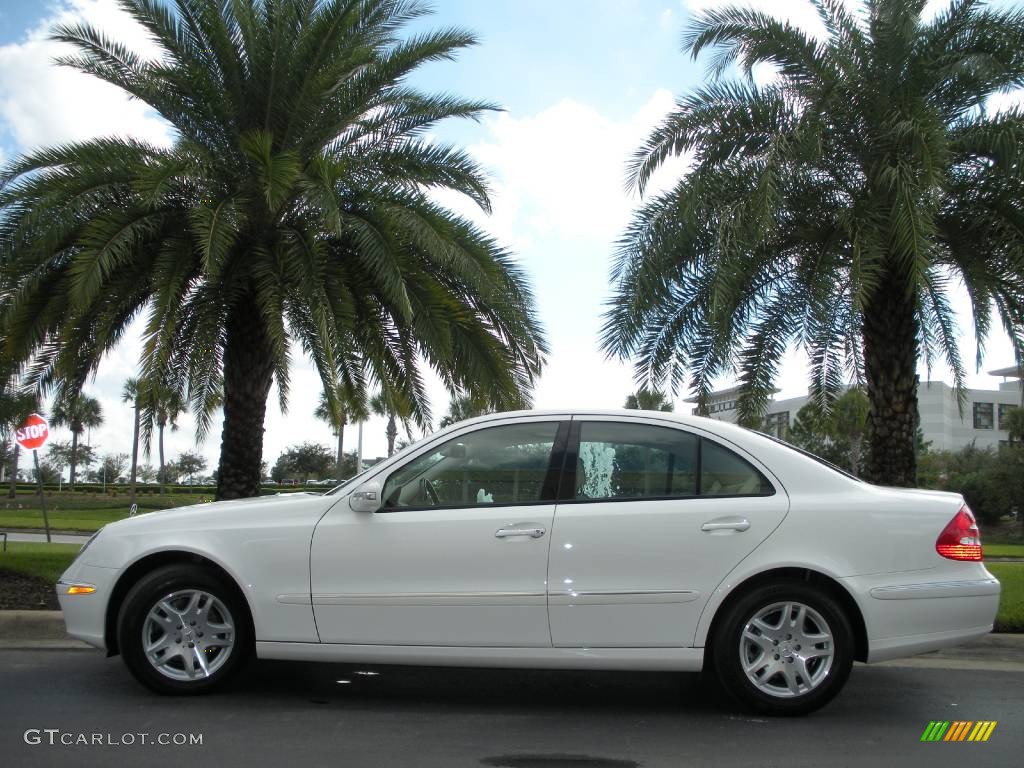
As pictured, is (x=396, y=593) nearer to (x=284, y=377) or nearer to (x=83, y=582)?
(x=83, y=582)

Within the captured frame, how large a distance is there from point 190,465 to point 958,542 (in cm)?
11635

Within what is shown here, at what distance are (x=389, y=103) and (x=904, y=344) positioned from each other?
22.3 feet

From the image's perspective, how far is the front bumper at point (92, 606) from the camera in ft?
17.7

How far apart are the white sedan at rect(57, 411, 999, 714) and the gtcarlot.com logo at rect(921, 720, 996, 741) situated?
0.41 meters

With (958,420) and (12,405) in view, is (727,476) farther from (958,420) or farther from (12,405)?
(958,420)

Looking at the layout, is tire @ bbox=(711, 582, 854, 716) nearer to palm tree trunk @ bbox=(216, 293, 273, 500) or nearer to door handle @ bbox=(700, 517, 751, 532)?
door handle @ bbox=(700, 517, 751, 532)

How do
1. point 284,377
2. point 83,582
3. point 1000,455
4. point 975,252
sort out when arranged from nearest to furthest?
point 83,582
point 975,252
point 284,377
point 1000,455

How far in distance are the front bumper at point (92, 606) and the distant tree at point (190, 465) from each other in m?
113

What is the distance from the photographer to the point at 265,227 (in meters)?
10.9

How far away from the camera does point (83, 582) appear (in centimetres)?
548

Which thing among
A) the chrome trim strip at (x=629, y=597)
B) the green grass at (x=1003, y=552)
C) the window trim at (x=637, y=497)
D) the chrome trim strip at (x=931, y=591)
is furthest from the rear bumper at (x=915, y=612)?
the green grass at (x=1003, y=552)

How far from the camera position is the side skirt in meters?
4.97

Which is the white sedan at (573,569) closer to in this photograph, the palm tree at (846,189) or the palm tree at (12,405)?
the palm tree at (846,189)

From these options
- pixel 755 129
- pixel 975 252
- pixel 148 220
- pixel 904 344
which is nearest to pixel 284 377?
pixel 148 220
